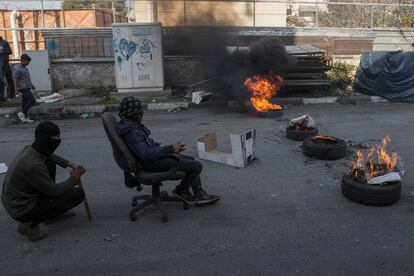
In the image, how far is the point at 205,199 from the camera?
511cm

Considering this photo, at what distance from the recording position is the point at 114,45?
1312 cm

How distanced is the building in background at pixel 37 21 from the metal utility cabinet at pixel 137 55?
6.86 metres

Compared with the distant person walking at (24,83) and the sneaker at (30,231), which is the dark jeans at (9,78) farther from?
the sneaker at (30,231)

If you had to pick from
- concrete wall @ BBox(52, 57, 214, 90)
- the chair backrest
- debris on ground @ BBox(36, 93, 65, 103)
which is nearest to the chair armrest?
the chair backrest

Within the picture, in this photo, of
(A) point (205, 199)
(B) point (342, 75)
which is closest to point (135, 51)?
(B) point (342, 75)

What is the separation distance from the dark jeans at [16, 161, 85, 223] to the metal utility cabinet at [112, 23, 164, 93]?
8907 millimetres

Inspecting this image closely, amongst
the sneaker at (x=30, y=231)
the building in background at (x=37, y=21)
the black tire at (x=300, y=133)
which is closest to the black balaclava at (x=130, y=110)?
the sneaker at (x=30, y=231)

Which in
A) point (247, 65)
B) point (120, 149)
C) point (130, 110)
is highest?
point (247, 65)

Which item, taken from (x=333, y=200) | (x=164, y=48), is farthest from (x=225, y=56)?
(x=333, y=200)

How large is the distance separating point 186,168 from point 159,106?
25.3ft

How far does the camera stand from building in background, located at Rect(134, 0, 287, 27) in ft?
49.0

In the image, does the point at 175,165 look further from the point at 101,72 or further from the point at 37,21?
the point at 37,21

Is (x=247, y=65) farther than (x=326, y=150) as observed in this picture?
Yes

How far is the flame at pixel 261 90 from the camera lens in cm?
1070
